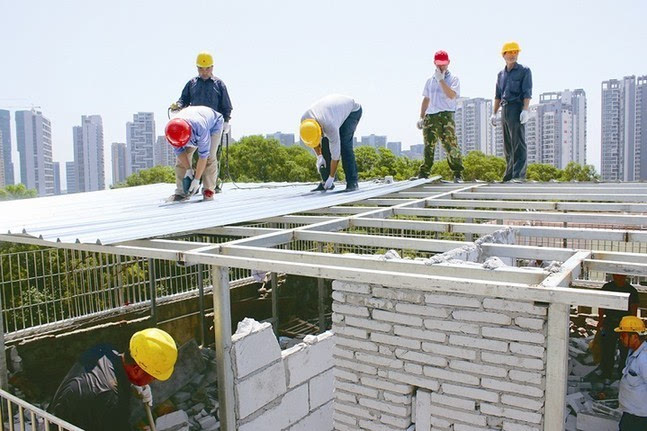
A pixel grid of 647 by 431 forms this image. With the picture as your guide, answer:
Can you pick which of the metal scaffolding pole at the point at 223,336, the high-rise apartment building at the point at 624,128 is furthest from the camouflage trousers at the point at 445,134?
the high-rise apartment building at the point at 624,128

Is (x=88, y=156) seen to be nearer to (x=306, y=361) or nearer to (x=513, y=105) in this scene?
(x=513, y=105)

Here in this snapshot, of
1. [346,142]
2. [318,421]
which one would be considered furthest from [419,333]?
[346,142]

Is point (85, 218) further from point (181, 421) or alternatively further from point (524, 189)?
point (524, 189)

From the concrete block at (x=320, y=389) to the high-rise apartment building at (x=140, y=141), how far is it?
8294 centimetres

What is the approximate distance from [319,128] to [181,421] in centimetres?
400

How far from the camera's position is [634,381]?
5371 mm

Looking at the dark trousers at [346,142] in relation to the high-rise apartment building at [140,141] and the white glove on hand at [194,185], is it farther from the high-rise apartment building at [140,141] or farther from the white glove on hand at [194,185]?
the high-rise apartment building at [140,141]

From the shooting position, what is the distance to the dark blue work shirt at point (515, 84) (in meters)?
8.48

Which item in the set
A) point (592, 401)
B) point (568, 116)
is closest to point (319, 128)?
point (592, 401)

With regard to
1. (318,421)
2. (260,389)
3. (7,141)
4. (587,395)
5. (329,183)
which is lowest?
(587,395)

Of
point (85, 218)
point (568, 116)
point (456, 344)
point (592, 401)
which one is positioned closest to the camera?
point (456, 344)

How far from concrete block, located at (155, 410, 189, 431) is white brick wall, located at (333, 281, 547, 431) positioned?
343 cm

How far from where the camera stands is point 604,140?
63062 millimetres

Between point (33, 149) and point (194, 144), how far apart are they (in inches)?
3131
